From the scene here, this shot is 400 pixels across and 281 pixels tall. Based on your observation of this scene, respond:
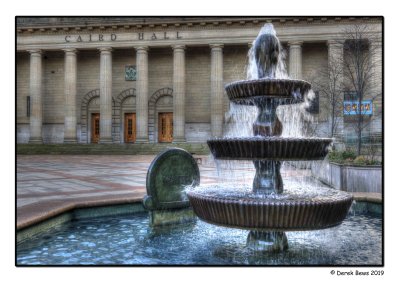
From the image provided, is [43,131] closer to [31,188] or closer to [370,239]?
[31,188]

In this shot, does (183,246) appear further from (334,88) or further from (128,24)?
(128,24)

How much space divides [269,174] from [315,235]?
1.59 m

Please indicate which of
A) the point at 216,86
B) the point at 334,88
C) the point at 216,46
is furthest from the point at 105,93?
the point at 334,88

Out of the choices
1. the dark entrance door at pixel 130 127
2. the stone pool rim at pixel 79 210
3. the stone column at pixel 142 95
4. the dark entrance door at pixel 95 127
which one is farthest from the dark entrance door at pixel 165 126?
the stone pool rim at pixel 79 210

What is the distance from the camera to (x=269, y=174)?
5.83 meters

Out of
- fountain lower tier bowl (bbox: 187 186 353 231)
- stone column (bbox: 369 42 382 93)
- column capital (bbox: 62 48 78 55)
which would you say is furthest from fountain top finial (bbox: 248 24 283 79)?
column capital (bbox: 62 48 78 55)

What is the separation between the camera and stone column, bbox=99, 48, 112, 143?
1529 inches

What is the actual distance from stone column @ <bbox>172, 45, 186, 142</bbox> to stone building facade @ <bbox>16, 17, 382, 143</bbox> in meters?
0.09

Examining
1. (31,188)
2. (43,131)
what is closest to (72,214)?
(31,188)

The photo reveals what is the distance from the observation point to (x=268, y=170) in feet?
19.1

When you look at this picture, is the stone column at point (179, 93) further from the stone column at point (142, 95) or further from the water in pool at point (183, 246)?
the water in pool at point (183, 246)

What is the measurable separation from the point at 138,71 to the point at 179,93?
4291mm

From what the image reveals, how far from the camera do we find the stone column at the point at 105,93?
38.8m

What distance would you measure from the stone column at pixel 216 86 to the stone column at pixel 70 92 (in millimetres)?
12765
